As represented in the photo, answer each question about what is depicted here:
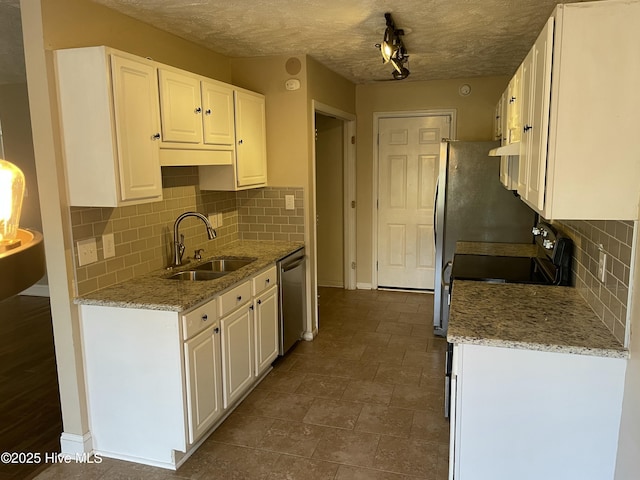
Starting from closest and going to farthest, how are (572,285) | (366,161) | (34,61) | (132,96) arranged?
(34,61) < (132,96) < (572,285) < (366,161)

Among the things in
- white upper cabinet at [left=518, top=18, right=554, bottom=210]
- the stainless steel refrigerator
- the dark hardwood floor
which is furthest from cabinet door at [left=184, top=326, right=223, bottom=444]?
the stainless steel refrigerator

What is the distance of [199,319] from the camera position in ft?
8.80

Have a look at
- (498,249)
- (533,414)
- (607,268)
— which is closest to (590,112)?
(607,268)

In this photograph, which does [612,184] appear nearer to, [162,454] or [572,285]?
[572,285]

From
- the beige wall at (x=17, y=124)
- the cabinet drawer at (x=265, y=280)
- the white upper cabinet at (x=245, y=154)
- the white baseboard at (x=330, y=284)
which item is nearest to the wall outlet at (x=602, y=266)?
the cabinet drawer at (x=265, y=280)

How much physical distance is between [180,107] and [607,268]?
2389mm

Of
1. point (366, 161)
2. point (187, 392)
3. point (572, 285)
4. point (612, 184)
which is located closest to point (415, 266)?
point (366, 161)

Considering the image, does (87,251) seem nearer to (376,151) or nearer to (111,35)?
(111,35)

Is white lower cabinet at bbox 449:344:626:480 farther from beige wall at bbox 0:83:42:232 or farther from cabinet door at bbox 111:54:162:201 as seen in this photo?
beige wall at bbox 0:83:42:232

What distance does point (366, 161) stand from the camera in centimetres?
586

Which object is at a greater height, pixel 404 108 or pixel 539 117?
pixel 404 108

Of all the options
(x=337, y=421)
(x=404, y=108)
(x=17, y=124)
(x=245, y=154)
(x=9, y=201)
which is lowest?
(x=337, y=421)

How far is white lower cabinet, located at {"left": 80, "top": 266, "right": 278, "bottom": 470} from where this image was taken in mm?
2561

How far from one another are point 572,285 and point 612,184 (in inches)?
44.4
